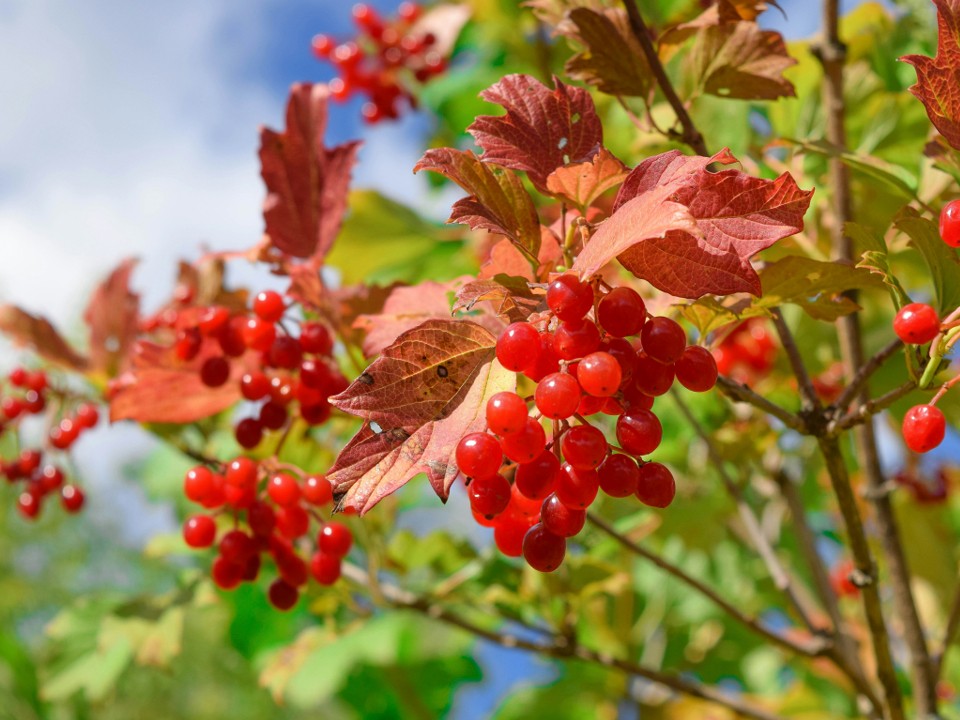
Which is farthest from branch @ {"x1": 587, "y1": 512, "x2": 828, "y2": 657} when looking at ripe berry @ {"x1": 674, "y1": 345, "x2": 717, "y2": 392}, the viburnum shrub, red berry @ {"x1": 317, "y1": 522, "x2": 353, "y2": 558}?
ripe berry @ {"x1": 674, "y1": 345, "x2": 717, "y2": 392}

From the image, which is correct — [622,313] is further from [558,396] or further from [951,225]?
[951,225]

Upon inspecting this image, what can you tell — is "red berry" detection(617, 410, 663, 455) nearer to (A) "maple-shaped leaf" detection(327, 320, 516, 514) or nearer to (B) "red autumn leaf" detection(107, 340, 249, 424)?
(A) "maple-shaped leaf" detection(327, 320, 516, 514)

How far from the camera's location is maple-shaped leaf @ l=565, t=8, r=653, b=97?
806 millimetres

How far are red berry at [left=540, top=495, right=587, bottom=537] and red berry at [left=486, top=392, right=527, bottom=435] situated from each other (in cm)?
8

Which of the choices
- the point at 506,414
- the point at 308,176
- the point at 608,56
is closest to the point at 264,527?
the point at 308,176

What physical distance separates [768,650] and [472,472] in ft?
6.78

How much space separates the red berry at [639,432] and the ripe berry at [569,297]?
8 centimetres

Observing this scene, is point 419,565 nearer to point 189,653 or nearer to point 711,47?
point 711,47

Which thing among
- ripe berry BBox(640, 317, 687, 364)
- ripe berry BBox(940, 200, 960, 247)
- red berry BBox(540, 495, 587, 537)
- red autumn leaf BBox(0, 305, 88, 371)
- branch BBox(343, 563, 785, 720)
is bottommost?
branch BBox(343, 563, 785, 720)

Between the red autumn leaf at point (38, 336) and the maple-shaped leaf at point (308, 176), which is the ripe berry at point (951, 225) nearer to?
the maple-shaped leaf at point (308, 176)

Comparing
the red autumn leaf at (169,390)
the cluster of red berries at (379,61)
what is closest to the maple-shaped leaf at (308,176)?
the red autumn leaf at (169,390)

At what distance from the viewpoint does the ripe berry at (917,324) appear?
0.57m

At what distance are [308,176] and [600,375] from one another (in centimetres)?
57

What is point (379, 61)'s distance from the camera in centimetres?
235
